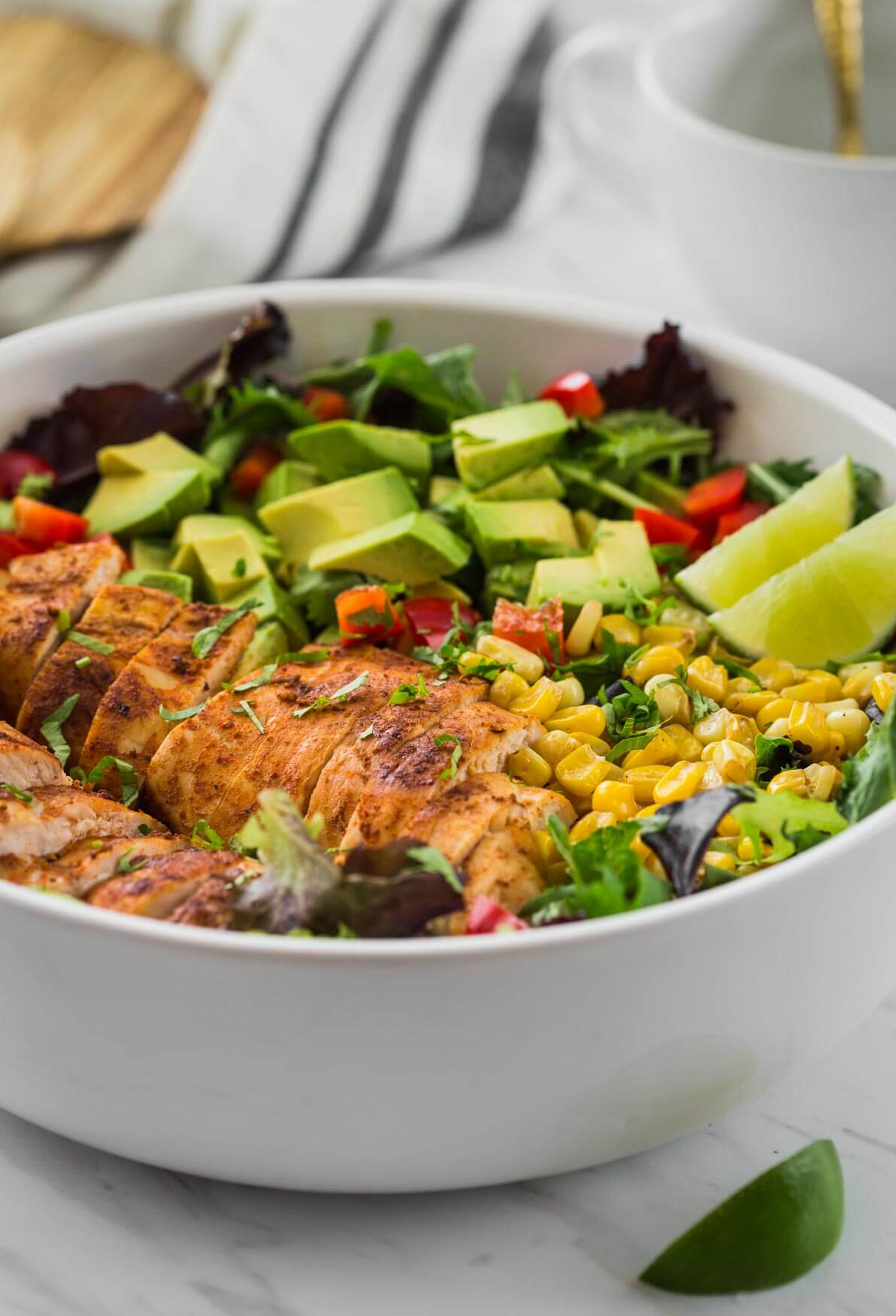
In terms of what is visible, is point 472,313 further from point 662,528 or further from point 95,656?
point 95,656

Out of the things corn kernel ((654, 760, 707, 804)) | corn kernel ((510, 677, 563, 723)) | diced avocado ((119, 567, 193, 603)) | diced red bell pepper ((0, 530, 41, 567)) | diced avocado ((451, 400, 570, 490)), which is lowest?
diced red bell pepper ((0, 530, 41, 567))

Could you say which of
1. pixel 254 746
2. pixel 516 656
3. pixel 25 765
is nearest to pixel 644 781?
pixel 516 656

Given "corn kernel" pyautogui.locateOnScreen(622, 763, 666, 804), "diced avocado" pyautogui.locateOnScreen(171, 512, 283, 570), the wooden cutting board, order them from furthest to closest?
the wooden cutting board → "diced avocado" pyautogui.locateOnScreen(171, 512, 283, 570) → "corn kernel" pyautogui.locateOnScreen(622, 763, 666, 804)

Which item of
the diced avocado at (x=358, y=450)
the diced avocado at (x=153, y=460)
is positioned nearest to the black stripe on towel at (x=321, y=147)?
the diced avocado at (x=153, y=460)

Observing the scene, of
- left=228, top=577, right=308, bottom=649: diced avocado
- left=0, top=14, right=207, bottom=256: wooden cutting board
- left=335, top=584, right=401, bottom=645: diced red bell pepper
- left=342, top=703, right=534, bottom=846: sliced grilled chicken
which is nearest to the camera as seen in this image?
left=342, top=703, right=534, bottom=846: sliced grilled chicken

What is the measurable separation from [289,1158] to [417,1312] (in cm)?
32

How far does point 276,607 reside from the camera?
3.68 metres

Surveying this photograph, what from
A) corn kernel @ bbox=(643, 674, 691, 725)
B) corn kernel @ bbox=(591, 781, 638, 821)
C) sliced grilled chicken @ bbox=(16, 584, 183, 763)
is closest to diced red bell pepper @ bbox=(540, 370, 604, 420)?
corn kernel @ bbox=(643, 674, 691, 725)

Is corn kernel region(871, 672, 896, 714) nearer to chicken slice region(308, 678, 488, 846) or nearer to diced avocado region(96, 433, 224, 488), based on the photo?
chicken slice region(308, 678, 488, 846)

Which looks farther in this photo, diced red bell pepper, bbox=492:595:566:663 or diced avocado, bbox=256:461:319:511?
diced avocado, bbox=256:461:319:511

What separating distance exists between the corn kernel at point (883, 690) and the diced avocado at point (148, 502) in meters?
1.76

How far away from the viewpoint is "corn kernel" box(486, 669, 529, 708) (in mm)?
3260

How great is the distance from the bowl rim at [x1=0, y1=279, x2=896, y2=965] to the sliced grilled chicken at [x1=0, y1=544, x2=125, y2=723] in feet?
2.21

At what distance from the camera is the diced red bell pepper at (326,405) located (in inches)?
169
